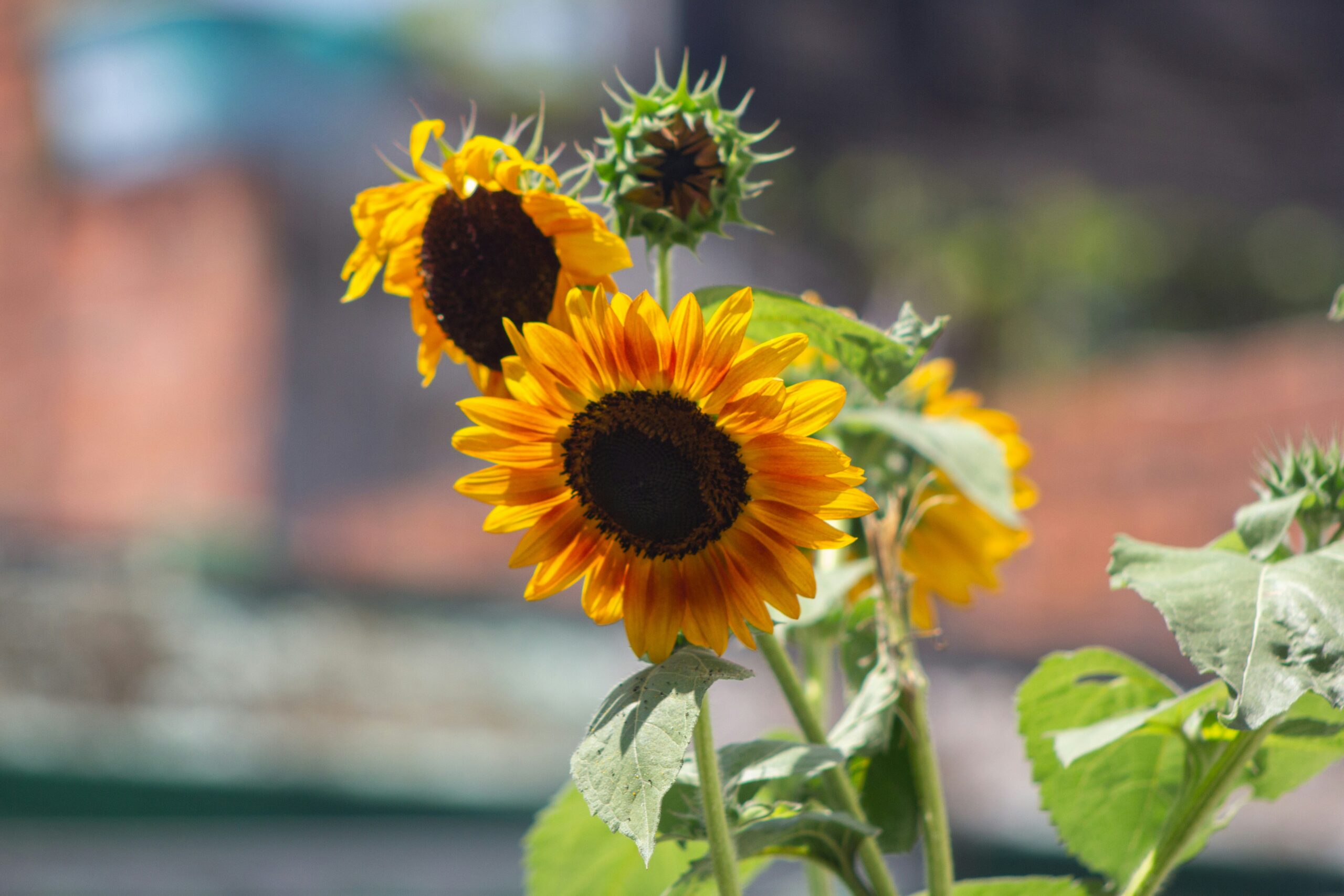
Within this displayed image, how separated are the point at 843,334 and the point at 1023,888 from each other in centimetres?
15

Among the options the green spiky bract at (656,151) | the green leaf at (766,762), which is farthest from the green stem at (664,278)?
the green leaf at (766,762)

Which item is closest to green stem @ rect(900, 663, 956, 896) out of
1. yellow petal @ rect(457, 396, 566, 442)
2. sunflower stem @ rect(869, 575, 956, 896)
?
sunflower stem @ rect(869, 575, 956, 896)

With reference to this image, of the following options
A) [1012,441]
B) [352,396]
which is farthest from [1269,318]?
[1012,441]

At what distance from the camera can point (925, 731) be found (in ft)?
1.01

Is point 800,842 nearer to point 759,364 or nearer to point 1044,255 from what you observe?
point 759,364

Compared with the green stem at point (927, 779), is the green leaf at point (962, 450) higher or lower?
higher

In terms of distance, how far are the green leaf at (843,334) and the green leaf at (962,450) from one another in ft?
0.06

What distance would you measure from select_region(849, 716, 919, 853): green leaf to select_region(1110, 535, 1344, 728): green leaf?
3.4 inches

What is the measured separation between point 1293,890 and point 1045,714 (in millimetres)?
759

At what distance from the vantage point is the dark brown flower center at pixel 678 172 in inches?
11.7

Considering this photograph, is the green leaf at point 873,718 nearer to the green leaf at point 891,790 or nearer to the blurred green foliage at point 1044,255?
the green leaf at point 891,790

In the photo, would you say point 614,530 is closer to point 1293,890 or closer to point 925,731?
point 925,731

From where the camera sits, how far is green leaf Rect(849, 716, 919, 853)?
0.32 m

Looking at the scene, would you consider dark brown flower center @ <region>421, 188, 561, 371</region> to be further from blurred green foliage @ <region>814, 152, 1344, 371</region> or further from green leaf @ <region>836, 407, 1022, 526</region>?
blurred green foliage @ <region>814, 152, 1344, 371</region>
